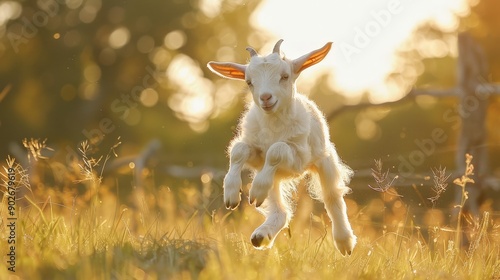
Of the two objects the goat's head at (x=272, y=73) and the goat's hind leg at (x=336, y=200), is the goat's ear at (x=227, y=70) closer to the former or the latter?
the goat's head at (x=272, y=73)

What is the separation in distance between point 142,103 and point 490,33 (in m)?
19.7

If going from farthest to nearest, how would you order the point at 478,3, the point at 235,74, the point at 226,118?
the point at 226,118 < the point at 478,3 < the point at 235,74

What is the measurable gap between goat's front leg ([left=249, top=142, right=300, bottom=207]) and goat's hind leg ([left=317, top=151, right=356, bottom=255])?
32.6 inches

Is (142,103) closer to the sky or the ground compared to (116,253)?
closer to the ground

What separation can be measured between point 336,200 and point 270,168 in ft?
4.23

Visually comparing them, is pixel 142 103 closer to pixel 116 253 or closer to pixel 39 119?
pixel 39 119

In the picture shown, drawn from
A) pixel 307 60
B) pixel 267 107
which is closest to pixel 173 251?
pixel 267 107

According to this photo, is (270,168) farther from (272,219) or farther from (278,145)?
(272,219)

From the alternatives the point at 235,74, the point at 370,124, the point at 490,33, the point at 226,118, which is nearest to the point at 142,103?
the point at 226,118

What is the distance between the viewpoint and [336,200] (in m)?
6.61

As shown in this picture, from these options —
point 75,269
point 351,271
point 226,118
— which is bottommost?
point 226,118

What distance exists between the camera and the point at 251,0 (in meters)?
31.9

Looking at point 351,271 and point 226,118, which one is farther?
point 226,118

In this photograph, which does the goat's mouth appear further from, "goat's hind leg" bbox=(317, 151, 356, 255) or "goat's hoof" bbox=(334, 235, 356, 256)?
"goat's hoof" bbox=(334, 235, 356, 256)
